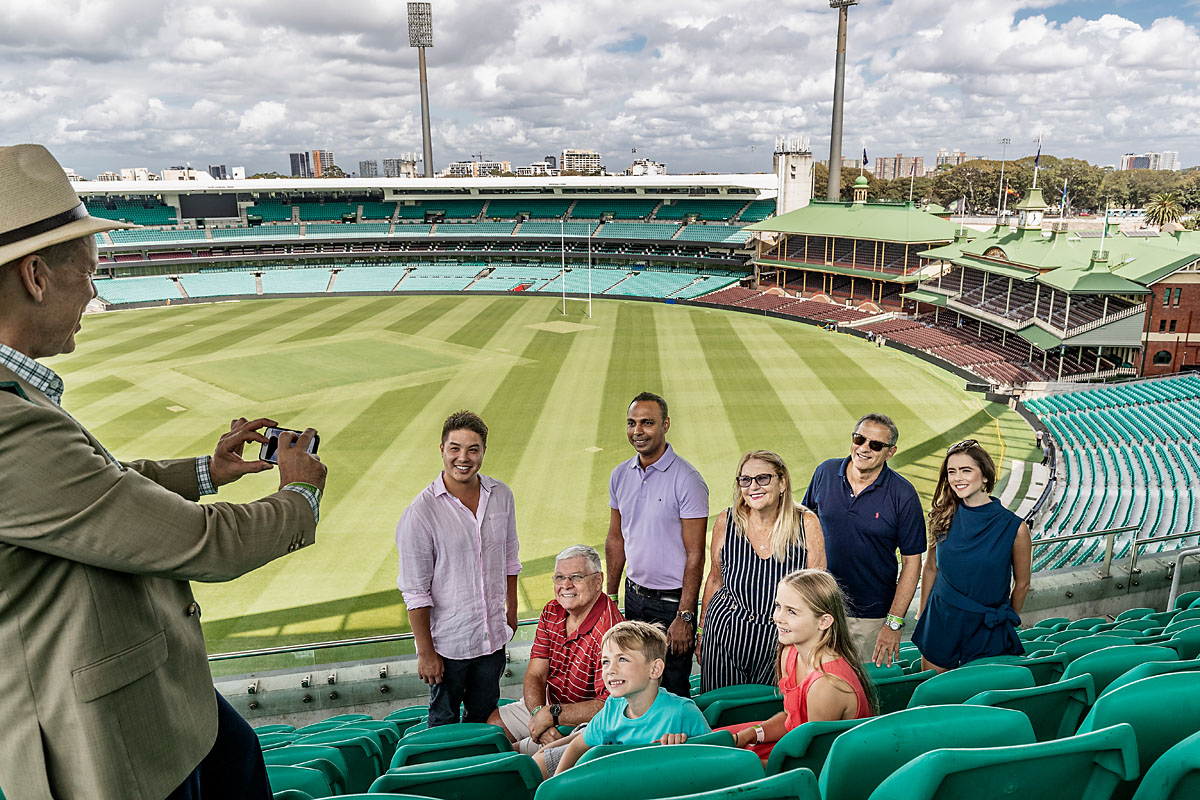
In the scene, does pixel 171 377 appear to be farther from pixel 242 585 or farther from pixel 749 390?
pixel 749 390

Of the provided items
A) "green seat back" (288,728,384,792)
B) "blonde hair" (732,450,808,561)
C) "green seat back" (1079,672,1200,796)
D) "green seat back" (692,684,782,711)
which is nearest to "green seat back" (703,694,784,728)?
"green seat back" (692,684,782,711)

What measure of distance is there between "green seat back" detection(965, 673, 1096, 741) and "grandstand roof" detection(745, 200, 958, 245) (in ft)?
133

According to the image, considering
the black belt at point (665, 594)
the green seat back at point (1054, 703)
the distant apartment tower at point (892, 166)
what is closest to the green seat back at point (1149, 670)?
the green seat back at point (1054, 703)

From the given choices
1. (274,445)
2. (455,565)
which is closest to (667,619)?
(455,565)

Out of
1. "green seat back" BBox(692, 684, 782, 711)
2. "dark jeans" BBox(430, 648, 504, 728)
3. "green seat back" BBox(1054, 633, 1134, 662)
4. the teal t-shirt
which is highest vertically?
the teal t-shirt

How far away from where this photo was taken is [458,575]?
439 centimetres

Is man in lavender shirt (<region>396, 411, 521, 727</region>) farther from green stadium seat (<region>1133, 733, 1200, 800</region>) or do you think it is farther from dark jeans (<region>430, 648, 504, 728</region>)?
green stadium seat (<region>1133, 733, 1200, 800</region>)

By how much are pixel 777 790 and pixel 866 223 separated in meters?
46.1

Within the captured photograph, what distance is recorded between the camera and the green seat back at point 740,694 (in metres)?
3.68

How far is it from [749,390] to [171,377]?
70.2 ft

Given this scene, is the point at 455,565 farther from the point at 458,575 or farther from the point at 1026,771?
the point at 1026,771

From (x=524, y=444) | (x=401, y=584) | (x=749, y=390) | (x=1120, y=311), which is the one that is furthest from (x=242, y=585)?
(x=1120, y=311)

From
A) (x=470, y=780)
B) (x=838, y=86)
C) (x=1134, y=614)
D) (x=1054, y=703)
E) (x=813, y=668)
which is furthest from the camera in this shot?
(x=838, y=86)

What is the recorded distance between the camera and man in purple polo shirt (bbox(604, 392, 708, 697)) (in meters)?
4.82
